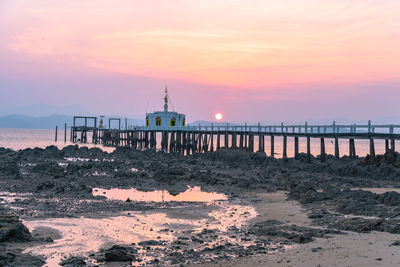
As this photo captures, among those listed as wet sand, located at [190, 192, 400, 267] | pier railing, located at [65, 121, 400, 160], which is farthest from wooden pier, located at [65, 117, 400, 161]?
wet sand, located at [190, 192, 400, 267]

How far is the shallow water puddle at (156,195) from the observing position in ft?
62.7

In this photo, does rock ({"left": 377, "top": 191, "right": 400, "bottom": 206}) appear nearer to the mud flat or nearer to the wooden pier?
the mud flat

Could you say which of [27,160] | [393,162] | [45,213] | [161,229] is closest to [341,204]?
[161,229]

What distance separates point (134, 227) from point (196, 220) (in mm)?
2174

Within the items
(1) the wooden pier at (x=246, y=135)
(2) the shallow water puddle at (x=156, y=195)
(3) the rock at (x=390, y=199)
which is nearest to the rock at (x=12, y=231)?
(2) the shallow water puddle at (x=156, y=195)

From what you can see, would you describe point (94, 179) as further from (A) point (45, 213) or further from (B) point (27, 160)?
(B) point (27, 160)

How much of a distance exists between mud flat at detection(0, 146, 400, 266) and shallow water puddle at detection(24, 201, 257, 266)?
0.09 ft

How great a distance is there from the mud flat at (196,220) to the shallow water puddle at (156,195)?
43 millimetres

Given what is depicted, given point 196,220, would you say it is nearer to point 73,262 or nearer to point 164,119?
point 73,262

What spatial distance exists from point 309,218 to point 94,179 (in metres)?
13.8

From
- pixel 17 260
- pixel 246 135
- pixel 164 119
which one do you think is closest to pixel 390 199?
pixel 17 260

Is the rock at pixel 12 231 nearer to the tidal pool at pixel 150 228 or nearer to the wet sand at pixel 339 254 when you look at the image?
the tidal pool at pixel 150 228

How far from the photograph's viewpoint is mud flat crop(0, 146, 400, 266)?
986cm

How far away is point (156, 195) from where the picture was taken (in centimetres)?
2027
